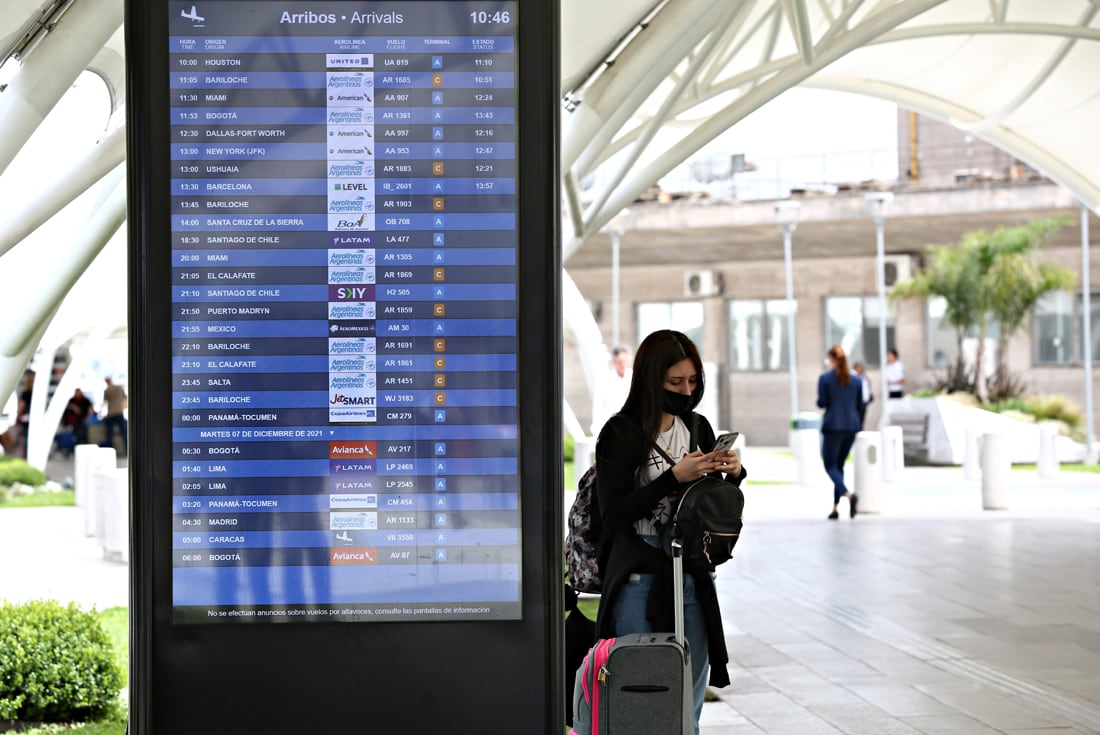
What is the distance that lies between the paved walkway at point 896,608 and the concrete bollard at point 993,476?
0.84 feet

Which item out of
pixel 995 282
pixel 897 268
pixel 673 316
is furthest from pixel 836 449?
pixel 673 316

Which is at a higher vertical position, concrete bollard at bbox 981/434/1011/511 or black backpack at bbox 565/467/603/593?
black backpack at bbox 565/467/603/593

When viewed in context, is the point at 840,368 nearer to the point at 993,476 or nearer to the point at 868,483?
the point at 868,483

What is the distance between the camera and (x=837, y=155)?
4081 centimetres

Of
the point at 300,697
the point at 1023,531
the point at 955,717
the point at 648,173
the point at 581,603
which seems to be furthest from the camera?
the point at 1023,531

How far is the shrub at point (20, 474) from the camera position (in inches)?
941

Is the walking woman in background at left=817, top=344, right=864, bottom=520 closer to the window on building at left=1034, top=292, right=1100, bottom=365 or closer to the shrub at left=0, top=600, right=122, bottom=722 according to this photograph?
the shrub at left=0, top=600, right=122, bottom=722

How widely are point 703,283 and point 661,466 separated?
3956cm

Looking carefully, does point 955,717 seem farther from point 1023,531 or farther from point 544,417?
point 1023,531

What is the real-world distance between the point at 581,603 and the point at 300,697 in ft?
23.0

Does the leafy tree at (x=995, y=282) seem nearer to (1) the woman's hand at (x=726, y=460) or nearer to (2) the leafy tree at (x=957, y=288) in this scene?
(2) the leafy tree at (x=957, y=288)

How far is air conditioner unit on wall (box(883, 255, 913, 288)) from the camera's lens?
41.8 meters

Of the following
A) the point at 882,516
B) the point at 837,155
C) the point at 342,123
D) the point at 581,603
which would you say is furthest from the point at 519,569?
the point at 837,155

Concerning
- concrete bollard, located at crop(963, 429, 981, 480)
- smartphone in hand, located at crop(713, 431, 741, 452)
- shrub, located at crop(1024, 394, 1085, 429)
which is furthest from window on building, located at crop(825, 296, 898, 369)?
smartphone in hand, located at crop(713, 431, 741, 452)
